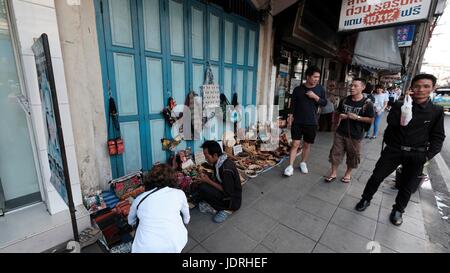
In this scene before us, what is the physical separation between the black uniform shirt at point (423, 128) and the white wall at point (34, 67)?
13.4ft

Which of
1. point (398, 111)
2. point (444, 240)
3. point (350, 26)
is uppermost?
point (350, 26)

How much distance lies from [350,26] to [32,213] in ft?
21.9

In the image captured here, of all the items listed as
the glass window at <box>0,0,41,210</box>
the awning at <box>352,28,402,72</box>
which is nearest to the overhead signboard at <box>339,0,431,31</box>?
the awning at <box>352,28,402,72</box>

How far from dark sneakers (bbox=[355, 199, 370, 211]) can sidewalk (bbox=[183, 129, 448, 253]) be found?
0.28 feet

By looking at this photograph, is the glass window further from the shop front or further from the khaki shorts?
the khaki shorts

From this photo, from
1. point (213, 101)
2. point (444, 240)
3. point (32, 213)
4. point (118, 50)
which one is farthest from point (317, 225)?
point (118, 50)

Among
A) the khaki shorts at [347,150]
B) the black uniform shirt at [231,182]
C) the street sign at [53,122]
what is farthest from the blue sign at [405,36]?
the street sign at [53,122]

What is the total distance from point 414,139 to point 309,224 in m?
1.69

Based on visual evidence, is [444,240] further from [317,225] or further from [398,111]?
Answer: [398,111]

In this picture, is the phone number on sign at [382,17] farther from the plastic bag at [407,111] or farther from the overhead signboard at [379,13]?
the plastic bag at [407,111]

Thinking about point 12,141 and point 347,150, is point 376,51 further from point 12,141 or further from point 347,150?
point 12,141

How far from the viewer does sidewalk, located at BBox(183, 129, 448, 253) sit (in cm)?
242

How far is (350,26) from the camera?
4.80m

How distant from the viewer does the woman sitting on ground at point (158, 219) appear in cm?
162
